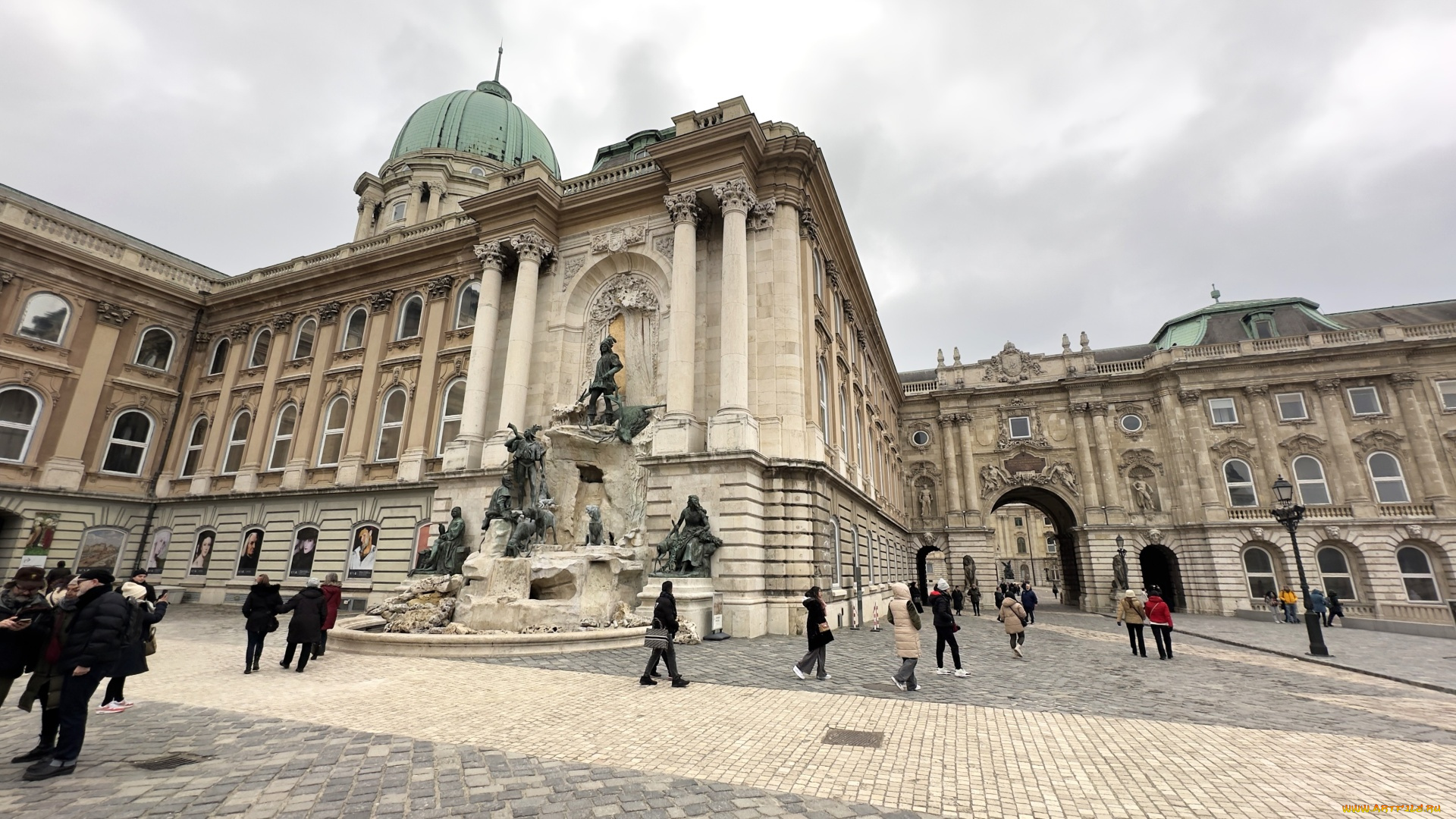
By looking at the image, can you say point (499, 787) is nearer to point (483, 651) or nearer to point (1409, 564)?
point (483, 651)

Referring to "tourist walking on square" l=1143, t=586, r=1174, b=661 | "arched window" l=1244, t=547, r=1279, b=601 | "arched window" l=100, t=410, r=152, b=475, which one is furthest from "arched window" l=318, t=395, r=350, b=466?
"arched window" l=1244, t=547, r=1279, b=601

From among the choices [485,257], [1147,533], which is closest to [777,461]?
[485,257]

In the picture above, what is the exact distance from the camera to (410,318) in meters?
26.8

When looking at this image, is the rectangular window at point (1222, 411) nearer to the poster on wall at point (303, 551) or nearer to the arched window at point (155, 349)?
the poster on wall at point (303, 551)

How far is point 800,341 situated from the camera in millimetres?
17953

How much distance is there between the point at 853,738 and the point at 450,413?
22417 millimetres

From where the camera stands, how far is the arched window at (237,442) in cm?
2725

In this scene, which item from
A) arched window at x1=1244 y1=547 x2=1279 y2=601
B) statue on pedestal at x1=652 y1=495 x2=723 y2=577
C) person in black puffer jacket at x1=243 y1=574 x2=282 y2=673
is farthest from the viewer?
arched window at x1=1244 y1=547 x2=1279 y2=601

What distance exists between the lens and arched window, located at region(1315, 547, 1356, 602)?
28781mm

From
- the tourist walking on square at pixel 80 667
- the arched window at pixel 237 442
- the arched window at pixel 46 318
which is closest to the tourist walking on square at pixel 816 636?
the tourist walking on square at pixel 80 667

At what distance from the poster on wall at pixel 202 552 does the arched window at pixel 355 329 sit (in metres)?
10.0

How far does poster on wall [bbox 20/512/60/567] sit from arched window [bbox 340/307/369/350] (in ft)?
41.2

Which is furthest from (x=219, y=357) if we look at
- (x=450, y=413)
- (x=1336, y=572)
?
(x=1336, y=572)

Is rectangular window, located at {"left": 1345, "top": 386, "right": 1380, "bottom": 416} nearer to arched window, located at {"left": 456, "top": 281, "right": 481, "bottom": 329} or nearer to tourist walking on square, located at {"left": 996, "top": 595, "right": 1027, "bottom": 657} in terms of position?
tourist walking on square, located at {"left": 996, "top": 595, "right": 1027, "bottom": 657}
